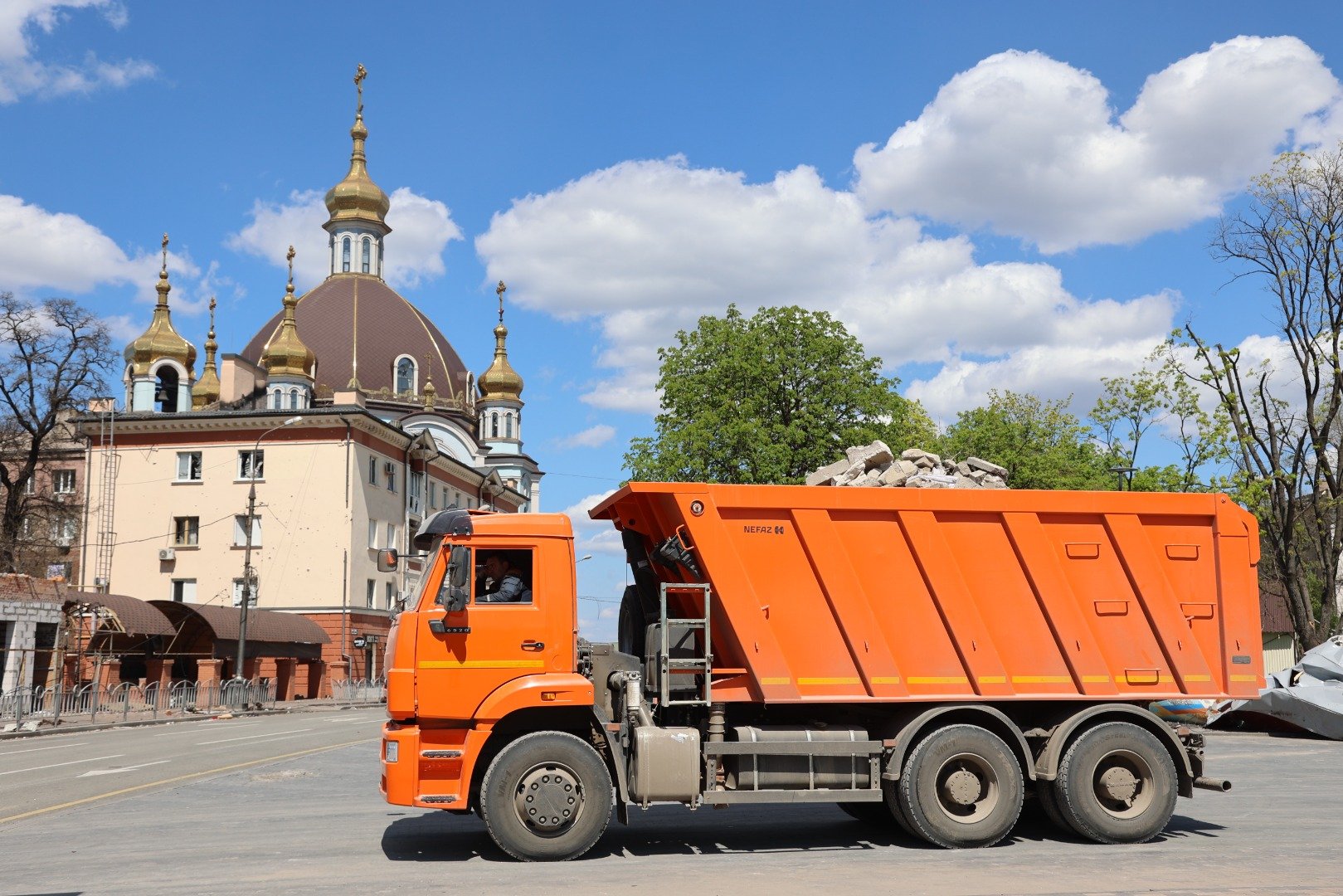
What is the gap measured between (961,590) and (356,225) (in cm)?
8181

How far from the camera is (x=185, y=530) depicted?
58875 millimetres

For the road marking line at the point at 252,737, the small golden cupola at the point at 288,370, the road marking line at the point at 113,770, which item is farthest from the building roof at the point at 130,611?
the small golden cupola at the point at 288,370

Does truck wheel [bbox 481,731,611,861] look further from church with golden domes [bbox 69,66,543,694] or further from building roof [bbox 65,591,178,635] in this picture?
church with golden domes [bbox 69,66,543,694]

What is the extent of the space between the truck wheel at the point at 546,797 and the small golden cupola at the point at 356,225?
265ft

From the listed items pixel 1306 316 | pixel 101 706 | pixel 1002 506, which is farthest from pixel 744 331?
pixel 1002 506

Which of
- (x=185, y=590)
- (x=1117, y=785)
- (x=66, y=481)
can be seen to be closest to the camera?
(x=1117, y=785)

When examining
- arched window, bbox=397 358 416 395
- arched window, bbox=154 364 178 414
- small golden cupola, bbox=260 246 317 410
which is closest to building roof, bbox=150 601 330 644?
small golden cupola, bbox=260 246 317 410

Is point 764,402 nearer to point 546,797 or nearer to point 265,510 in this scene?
point 265,510

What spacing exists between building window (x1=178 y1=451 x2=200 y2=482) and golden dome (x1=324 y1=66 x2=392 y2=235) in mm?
31833

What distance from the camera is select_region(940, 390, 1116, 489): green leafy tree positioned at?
53.2 meters

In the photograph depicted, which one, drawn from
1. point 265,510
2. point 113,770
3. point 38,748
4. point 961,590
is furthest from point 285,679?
point 961,590

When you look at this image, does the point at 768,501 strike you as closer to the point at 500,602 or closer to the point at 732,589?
the point at 732,589

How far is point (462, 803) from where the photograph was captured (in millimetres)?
9852

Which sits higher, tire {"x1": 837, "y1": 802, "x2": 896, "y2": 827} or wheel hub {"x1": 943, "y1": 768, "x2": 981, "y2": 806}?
wheel hub {"x1": 943, "y1": 768, "x2": 981, "y2": 806}
